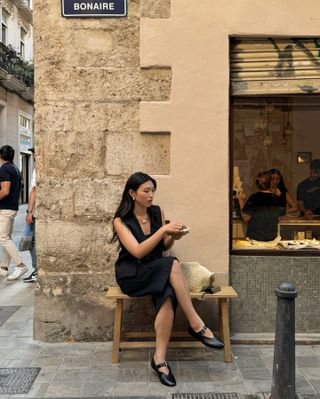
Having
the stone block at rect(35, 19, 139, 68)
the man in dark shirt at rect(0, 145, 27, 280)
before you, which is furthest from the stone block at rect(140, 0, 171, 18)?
the man in dark shirt at rect(0, 145, 27, 280)

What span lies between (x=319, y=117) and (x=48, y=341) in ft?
11.3

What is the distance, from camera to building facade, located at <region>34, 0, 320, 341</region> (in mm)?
4672

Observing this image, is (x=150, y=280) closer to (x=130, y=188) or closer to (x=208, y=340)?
(x=208, y=340)

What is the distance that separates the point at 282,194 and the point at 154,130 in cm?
154

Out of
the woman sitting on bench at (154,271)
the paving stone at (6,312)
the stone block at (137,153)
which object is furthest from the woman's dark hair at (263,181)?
the paving stone at (6,312)

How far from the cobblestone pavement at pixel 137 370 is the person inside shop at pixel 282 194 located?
138 cm

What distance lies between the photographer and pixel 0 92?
25109mm

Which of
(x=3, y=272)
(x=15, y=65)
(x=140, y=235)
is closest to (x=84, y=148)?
(x=140, y=235)

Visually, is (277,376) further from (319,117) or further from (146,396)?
(319,117)

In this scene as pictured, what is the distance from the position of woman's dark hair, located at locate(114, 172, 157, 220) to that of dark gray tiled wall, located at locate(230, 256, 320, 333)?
1222 millimetres

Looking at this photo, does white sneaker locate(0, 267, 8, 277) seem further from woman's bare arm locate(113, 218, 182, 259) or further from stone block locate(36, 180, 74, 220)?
woman's bare arm locate(113, 218, 182, 259)

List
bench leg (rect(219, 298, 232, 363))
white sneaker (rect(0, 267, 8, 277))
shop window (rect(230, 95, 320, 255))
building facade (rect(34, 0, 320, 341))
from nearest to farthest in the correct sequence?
1. bench leg (rect(219, 298, 232, 363))
2. building facade (rect(34, 0, 320, 341))
3. shop window (rect(230, 95, 320, 255))
4. white sneaker (rect(0, 267, 8, 277))

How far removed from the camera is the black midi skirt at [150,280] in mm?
3986

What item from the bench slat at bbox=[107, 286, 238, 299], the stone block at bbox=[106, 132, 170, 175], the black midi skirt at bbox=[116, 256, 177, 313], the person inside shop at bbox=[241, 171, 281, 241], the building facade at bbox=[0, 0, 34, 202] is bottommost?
the bench slat at bbox=[107, 286, 238, 299]
